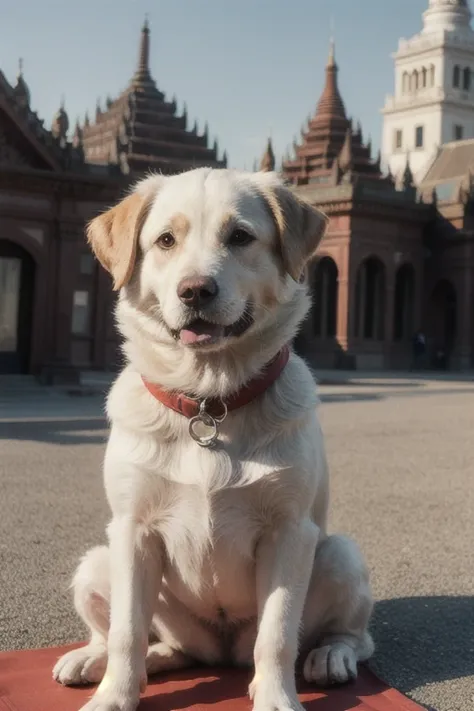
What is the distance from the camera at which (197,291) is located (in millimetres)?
2879

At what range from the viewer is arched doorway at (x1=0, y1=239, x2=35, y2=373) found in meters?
21.3

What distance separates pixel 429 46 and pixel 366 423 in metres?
Answer: 82.8

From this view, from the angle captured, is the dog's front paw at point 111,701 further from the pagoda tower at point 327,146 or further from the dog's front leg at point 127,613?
the pagoda tower at point 327,146

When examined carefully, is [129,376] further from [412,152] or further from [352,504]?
[412,152]

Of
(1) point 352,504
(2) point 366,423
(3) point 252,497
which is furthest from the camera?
(2) point 366,423

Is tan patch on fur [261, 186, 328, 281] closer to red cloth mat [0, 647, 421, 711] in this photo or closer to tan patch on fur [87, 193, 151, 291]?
tan patch on fur [87, 193, 151, 291]

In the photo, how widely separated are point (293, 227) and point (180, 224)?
0.42 meters

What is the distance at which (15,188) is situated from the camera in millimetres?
21359

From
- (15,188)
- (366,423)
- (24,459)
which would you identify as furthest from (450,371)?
(24,459)

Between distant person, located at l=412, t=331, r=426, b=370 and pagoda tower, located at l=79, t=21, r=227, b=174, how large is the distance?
10.4 metres

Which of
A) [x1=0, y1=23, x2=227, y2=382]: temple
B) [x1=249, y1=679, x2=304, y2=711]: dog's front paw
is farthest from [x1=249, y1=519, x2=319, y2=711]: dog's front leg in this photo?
[x1=0, y1=23, x2=227, y2=382]: temple

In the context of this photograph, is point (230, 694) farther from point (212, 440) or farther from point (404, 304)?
point (404, 304)

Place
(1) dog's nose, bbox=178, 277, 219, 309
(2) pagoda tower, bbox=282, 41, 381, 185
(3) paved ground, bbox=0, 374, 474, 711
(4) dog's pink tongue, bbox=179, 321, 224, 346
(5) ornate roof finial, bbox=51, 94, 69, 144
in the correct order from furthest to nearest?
(2) pagoda tower, bbox=282, 41, 381, 185 → (5) ornate roof finial, bbox=51, 94, 69, 144 → (3) paved ground, bbox=0, 374, 474, 711 → (4) dog's pink tongue, bbox=179, 321, 224, 346 → (1) dog's nose, bbox=178, 277, 219, 309

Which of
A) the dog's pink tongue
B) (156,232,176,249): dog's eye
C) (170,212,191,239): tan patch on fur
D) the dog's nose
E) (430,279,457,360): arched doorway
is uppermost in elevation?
(430,279,457,360): arched doorway
